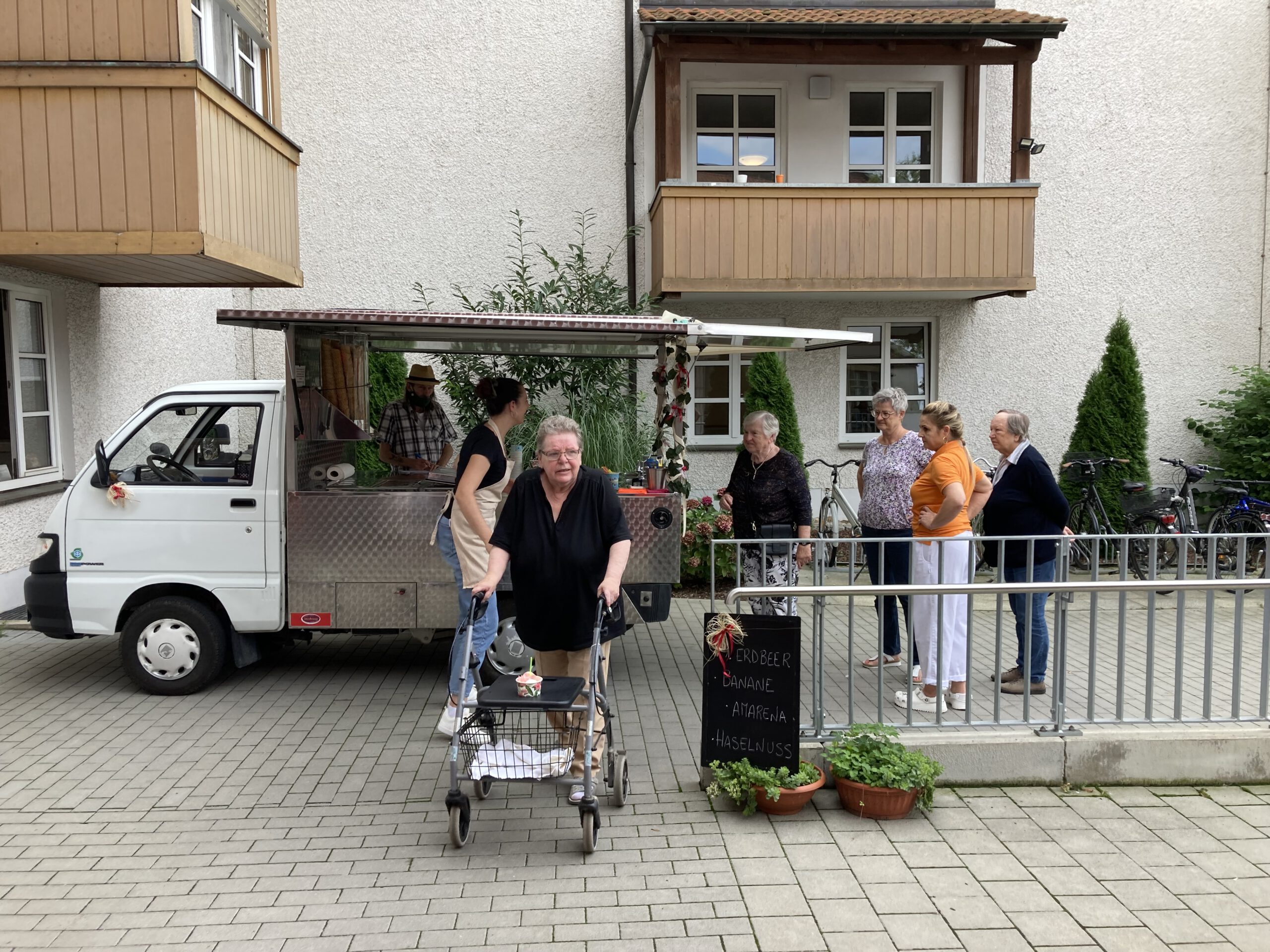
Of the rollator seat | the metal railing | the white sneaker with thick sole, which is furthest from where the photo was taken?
the white sneaker with thick sole

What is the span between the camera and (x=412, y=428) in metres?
7.42

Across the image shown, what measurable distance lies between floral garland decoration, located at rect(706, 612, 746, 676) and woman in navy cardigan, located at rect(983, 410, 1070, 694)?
85.3 inches

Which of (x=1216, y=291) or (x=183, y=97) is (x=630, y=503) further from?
(x=1216, y=291)

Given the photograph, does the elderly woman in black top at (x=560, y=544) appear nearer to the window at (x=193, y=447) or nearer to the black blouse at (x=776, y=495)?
the black blouse at (x=776, y=495)

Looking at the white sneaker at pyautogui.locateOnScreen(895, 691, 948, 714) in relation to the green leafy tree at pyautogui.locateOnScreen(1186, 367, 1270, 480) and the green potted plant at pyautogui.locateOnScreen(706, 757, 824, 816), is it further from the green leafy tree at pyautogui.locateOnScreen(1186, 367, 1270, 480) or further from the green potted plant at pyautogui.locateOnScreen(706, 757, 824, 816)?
the green leafy tree at pyautogui.locateOnScreen(1186, 367, 1270, 480)

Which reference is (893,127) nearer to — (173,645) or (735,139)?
(735,139)

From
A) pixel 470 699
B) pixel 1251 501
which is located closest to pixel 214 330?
pixel 470 699

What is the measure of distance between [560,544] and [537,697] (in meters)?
0.66

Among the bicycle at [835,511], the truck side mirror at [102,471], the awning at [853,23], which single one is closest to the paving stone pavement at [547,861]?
the truck side mirror at [102,471]

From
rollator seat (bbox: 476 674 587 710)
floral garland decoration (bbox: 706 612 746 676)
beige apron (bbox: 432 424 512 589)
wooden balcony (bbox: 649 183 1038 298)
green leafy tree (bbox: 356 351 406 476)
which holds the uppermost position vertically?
wooden balcony (bbox: 649 183 1038 298)

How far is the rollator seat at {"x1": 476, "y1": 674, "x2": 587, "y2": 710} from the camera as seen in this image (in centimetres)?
397

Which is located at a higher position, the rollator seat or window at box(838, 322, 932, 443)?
window at box(838, 322, 932, 443)

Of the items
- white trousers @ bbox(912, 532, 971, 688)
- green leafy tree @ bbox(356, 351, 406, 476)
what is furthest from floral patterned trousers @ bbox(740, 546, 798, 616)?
green leafy tree @ bbox(356, 351, 406, 476)

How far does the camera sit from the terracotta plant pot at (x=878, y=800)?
4371 mm
